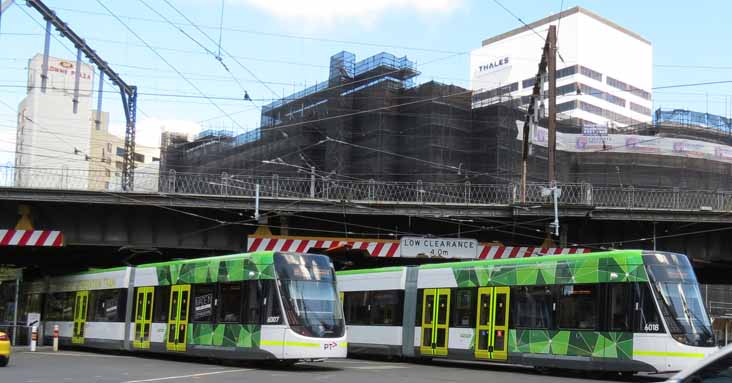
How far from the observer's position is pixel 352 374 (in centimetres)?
1895

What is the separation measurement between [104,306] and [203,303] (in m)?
7.28

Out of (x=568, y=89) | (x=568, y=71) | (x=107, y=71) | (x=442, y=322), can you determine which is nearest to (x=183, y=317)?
(x=442, y=322)

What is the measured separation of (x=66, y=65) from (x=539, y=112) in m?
82.2

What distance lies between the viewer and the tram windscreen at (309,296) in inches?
811

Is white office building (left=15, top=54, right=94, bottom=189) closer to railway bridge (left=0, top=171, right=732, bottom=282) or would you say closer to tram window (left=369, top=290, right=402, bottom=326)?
railway bridge (left=0, top=171, right=732, bottom=282)

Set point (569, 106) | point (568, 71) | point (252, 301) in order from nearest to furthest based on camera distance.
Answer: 1. point (252, 301)
2. point (569, 106)
3. point (568, 71)

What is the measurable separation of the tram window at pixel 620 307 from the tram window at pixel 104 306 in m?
16.4

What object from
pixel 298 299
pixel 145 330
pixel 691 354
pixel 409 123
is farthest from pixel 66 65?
pixel 691 354

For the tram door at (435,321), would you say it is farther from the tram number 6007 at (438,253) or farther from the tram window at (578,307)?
the tram number 6007 at (438,253)

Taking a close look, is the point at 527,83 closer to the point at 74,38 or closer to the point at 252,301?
the point at 74,38

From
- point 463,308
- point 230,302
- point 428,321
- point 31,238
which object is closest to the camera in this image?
point 230,302

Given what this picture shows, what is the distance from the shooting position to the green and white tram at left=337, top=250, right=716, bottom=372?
18594 mm

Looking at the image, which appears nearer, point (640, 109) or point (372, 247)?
point (372, 247)

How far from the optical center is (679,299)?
18797 mm
